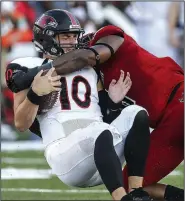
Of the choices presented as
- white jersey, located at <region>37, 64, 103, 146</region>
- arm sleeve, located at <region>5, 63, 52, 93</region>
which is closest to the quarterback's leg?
white jersey, located at <region>37, 64, 103, 146</region>

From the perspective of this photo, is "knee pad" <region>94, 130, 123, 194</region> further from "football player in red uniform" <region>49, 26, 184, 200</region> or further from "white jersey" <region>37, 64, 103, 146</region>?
"football player in red uniform" <region>49, 26, 184, 200</region>

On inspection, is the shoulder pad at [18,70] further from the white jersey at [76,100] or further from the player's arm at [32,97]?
the white jersey at [76,100]

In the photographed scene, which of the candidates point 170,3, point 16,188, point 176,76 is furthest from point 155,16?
point 176,76

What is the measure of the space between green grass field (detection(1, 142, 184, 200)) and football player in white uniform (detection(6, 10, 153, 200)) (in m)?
1.58

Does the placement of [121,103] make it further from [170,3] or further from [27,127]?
[170,3]

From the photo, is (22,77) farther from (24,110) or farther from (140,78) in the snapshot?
(140,78)

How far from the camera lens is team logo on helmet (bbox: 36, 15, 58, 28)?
4098 millimetres

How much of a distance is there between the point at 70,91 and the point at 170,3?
580cm

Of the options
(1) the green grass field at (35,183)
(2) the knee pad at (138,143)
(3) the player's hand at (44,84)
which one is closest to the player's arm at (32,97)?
(3) the player's hand at (44,84)

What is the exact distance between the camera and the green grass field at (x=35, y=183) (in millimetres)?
5559

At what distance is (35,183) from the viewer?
626 cm

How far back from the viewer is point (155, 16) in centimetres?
958

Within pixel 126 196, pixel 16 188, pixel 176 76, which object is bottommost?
pixel 16 188

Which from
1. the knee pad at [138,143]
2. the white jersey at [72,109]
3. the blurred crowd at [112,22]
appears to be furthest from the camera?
the blurred crowd at [112,22]
